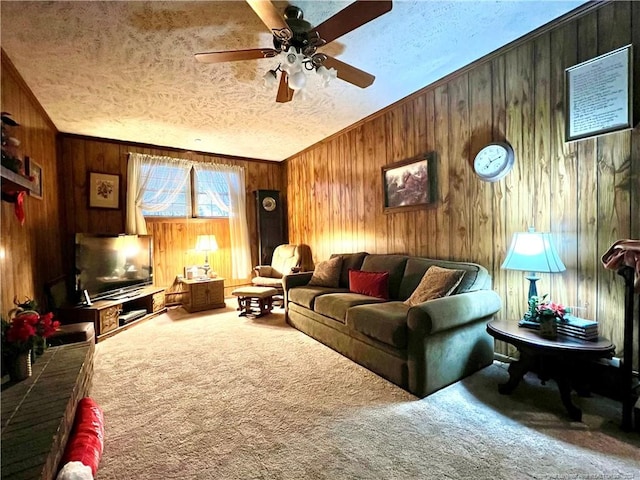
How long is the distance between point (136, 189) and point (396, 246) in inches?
157

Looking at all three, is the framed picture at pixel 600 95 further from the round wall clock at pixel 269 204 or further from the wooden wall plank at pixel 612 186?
the round wall clock at pixel 269 204

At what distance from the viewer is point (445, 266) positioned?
2736 millimetres

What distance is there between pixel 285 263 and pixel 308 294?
1801 mm

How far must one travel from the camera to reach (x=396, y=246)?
3.58m

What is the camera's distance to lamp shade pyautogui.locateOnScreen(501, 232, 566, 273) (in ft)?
6.40

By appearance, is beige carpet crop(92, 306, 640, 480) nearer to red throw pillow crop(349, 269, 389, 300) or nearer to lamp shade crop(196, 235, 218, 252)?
red throw pillow crop(349, 269, 389, 300)

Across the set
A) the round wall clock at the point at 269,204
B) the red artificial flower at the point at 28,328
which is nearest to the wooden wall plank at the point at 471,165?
the red artificial flower at the point at 28,328

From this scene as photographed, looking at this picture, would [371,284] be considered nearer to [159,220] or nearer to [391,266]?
[391,266]

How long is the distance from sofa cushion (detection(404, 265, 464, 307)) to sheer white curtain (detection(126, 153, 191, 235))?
13.6 feet

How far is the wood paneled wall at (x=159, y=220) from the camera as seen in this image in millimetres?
4246

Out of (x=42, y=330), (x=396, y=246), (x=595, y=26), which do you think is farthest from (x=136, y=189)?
(x=595, y=26)

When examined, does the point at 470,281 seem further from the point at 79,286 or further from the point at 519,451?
the point at 79,286

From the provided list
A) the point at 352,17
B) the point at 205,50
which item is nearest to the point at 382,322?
the point at 352,17

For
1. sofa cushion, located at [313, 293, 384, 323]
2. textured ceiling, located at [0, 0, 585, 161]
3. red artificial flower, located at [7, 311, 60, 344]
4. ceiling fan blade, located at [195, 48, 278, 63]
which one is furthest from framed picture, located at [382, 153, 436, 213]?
red artificial flower, located at [7, 311, 60, 344]
